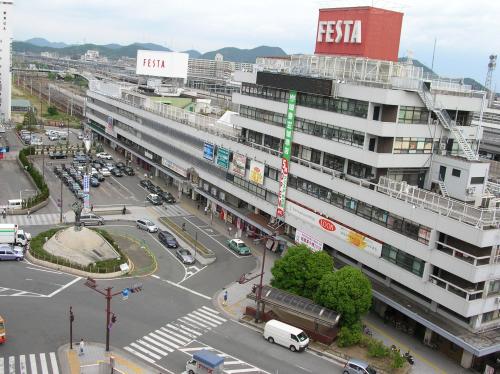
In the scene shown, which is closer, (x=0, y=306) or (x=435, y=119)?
(x=0, y=306)

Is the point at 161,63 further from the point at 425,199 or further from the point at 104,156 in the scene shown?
the point at 425,199

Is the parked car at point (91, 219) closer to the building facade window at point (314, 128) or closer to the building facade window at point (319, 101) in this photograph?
the building facade window at point (314, 128)

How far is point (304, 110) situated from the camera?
59.9 metres

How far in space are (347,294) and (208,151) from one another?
40.8m

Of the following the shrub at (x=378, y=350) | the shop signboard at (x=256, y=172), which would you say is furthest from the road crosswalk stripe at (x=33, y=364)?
the shop signboard at (x=256, y=172)

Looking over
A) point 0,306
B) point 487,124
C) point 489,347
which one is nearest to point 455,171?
point 489,347

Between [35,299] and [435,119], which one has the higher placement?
[435,119]

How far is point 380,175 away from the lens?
173 feet

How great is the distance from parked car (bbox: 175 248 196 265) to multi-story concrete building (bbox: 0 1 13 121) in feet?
389

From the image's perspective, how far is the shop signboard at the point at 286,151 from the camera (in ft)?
202

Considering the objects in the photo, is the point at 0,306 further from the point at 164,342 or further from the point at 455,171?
the point at 455,171

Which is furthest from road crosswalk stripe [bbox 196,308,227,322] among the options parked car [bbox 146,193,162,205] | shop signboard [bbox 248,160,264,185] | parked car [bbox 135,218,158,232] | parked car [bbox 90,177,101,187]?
parked car [bbox 90,177,101,187]

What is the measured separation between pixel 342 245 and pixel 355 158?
9067 mm

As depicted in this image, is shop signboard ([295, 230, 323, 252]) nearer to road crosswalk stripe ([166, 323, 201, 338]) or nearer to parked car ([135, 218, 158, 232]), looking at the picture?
road crosswalk stripe ([166, 323, 201, 338])
